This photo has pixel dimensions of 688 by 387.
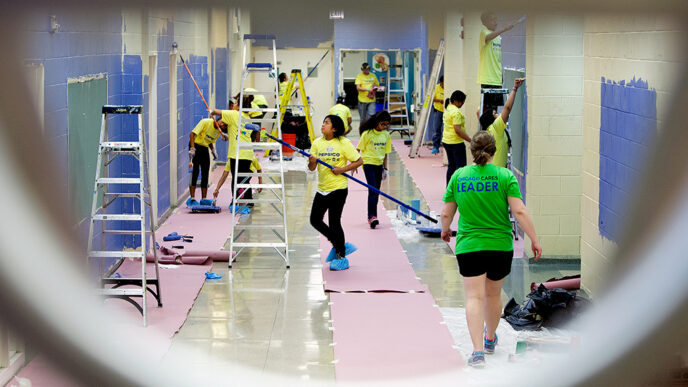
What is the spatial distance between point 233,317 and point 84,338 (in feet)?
16.3

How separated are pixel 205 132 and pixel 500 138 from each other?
12.0 ft

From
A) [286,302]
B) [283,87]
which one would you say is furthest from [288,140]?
[286,302]

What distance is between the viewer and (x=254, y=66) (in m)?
9.86

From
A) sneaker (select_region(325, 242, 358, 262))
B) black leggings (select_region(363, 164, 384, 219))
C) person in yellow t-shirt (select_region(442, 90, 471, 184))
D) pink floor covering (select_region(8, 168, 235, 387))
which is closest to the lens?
pink floor covering (select_region(8, 168, 235, 387))

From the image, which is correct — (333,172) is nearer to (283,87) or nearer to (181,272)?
(181,272)

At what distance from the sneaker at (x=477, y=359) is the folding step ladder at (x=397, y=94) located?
516 inches

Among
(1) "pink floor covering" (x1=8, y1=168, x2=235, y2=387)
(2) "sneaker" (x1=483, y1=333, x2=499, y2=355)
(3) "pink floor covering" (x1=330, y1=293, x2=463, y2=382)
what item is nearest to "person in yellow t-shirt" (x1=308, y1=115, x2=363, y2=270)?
(3) "pink floor covering" (x1=330, y1=293, x2=463, y2=382)

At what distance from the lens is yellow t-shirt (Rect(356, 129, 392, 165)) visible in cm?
870

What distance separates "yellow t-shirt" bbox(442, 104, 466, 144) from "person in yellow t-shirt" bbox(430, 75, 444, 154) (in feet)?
15.9

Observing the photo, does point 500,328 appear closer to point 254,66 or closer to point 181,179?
point 254,66

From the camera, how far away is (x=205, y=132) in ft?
31.9

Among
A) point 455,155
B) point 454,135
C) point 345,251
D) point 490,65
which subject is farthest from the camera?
point 455,155

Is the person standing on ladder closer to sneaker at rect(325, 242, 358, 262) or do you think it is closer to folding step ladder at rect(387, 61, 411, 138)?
sneaker at rect(325, 242, 358, 262)

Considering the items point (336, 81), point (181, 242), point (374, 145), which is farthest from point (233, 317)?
point (336, 81)
